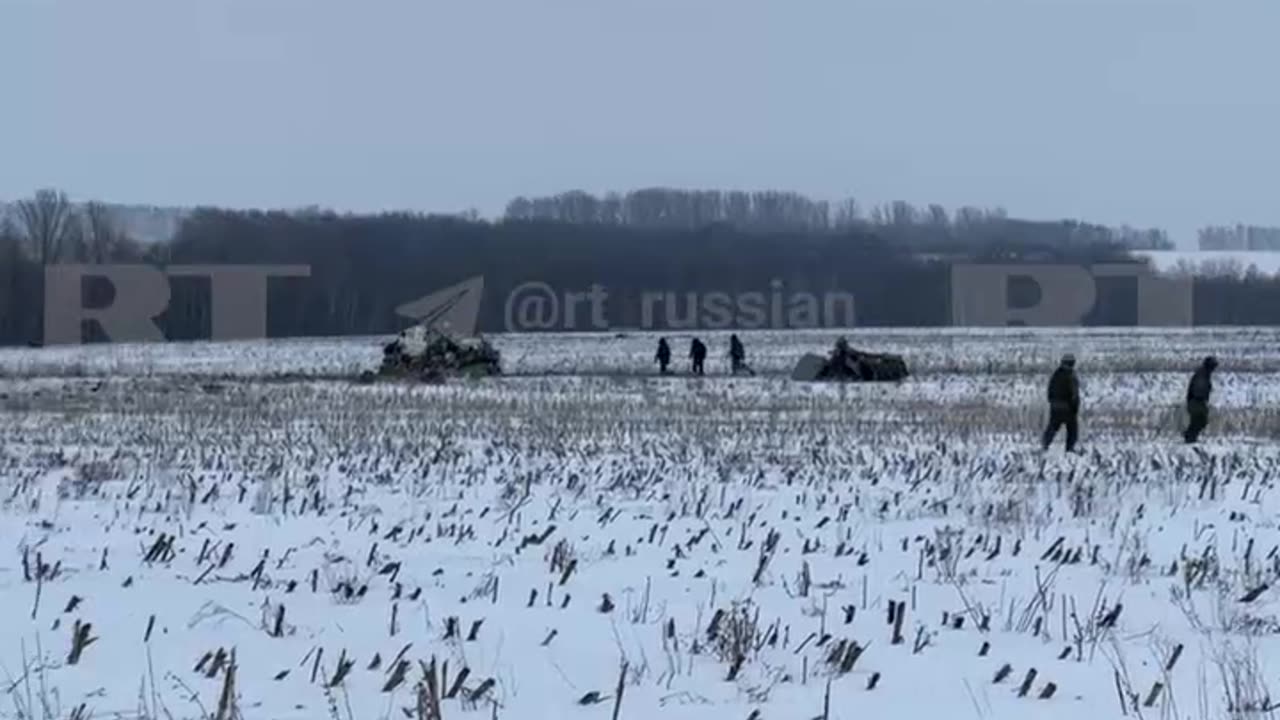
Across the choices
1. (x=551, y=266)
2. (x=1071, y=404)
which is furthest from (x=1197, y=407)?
(x=551, y=266)

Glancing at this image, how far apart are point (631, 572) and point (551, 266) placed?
96727 mm

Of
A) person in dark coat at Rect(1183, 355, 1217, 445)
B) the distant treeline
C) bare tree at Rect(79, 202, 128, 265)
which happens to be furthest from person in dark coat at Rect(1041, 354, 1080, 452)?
bare tree at Rect(79, 202, 128, 265)

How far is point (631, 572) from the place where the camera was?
8828 millimetres

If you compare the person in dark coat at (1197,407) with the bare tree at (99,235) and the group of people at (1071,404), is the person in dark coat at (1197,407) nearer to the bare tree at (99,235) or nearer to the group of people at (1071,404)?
the group of people at (1071,404)

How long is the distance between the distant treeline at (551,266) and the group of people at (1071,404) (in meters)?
72.0

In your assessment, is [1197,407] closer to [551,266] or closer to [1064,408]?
[1064,408]

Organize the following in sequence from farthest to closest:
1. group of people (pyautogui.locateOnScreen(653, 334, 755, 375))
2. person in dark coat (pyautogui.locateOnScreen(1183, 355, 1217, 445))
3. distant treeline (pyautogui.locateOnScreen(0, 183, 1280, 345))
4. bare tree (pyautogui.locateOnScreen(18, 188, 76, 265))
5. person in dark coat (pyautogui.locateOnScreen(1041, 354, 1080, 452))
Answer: bare tree (pyautogui.locateOnScreen(18, 188, 76, 265))
distant treeline (pyautogui.locateOnScreen(0, 183, 1280, 345))
group of people (pyautogui.locateOnScreen(653, 334, 755, 375))
person in dark coat (pyautogui.locateOnScreen(1183, 355, 1217, 445))
person in dark coat (pyautogui.locateOnScreen(1041, 354, 1080, 452))

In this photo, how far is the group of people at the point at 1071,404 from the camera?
59.8 ft

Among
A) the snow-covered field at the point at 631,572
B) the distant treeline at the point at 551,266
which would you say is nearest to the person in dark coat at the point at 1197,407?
the snow-covered field at the point at 631,572

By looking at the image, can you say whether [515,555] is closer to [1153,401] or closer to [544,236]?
[1153,401]

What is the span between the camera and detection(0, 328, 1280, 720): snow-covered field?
5992 millimetres

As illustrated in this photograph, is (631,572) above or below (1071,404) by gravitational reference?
below

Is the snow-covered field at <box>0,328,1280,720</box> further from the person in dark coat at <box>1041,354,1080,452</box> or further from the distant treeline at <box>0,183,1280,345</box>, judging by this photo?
the distant treeline at <box>0,183,1280,345</box>

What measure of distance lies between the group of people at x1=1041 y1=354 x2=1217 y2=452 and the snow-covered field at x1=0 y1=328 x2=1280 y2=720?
1.97 ft
